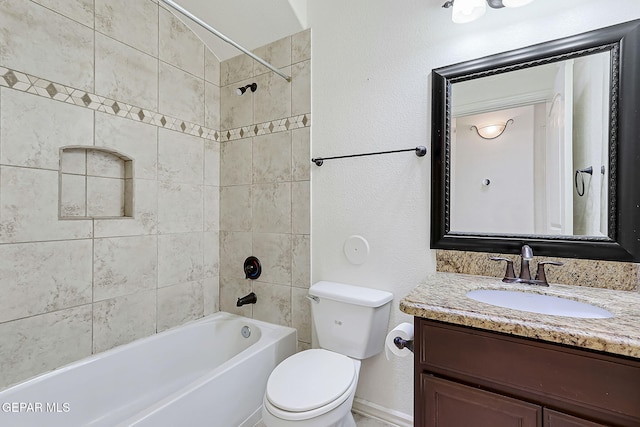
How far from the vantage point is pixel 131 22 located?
173 centimetres

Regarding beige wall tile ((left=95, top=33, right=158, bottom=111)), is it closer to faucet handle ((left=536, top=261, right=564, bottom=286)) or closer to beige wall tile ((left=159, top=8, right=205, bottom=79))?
beige wall tile ((left=159, top=8, right=205, bottom=79))

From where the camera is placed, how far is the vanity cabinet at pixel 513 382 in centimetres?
71

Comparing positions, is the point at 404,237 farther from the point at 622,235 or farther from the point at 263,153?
the point at 263,153

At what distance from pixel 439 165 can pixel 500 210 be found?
0.34 m

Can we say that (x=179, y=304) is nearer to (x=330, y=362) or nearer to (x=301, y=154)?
(x=330, y=362)

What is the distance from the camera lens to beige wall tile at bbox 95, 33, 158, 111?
5.28 ft

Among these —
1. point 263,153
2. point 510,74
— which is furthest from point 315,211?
point 510,74

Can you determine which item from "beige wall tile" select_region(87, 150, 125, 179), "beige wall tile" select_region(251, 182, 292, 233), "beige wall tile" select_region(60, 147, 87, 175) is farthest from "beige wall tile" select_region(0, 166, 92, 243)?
"beige wall tile" select_region(251, 182, 292, 233)

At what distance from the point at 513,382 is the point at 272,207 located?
1545 millimetres

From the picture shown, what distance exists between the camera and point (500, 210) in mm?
1337

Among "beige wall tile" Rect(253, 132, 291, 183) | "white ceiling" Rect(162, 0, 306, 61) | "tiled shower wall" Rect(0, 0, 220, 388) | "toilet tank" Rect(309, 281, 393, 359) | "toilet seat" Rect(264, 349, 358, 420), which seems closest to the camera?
"toilet seat" Rect(264, 349, 358, 420)

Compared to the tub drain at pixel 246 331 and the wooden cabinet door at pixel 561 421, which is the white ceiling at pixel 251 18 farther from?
the wooden cabinet door at pixel 561 421

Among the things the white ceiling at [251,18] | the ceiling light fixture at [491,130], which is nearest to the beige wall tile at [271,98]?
the white ceiling at [251,18]

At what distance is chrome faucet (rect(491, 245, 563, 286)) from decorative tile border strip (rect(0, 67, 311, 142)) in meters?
1.33
